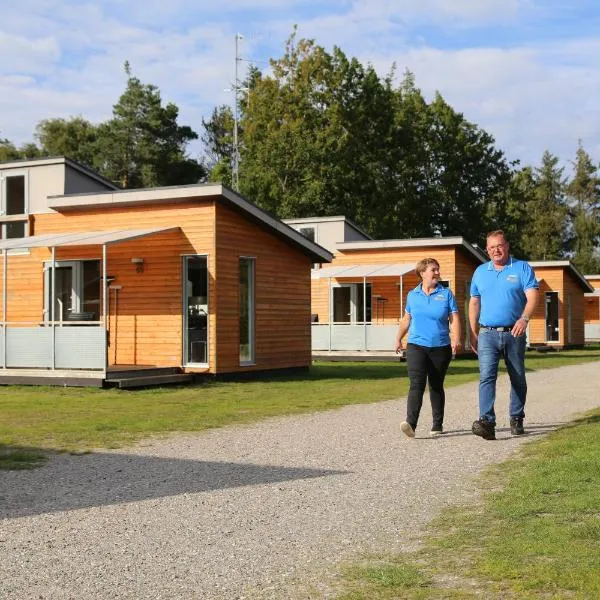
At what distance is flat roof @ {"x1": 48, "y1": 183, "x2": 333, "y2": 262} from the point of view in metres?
17.7

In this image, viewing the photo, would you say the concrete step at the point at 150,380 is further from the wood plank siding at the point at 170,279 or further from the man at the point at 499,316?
the man at the point at 499,316

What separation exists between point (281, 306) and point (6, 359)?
5718 mm

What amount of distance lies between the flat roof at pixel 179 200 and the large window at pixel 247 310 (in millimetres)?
925

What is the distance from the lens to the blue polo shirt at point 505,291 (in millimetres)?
8953

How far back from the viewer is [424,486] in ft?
21.9

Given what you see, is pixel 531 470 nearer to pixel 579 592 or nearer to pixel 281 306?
pixel 579 592

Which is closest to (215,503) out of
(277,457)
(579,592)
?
(277,457)

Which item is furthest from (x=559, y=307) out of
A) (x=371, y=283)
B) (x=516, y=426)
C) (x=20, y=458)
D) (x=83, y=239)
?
(x=20, y=458)

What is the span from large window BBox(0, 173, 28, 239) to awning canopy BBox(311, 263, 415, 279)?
9.64 metres

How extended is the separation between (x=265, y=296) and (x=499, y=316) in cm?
1092

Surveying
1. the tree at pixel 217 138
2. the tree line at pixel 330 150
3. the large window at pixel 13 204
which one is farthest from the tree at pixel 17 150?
the large window at pixel 13 204

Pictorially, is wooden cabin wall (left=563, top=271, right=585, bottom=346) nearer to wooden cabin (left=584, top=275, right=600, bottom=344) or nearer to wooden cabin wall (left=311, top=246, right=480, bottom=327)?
wooden cabin (left=584, top=275, right=600, bottom=344)

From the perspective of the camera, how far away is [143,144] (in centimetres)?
5784

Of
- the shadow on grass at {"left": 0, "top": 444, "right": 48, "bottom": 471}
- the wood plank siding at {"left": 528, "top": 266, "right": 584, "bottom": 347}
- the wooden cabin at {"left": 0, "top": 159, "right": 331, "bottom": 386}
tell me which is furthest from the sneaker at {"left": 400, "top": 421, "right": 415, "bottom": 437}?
the wood plank siding at {"left": 528, "top": 266, "right": 584, "bottom": 347}
